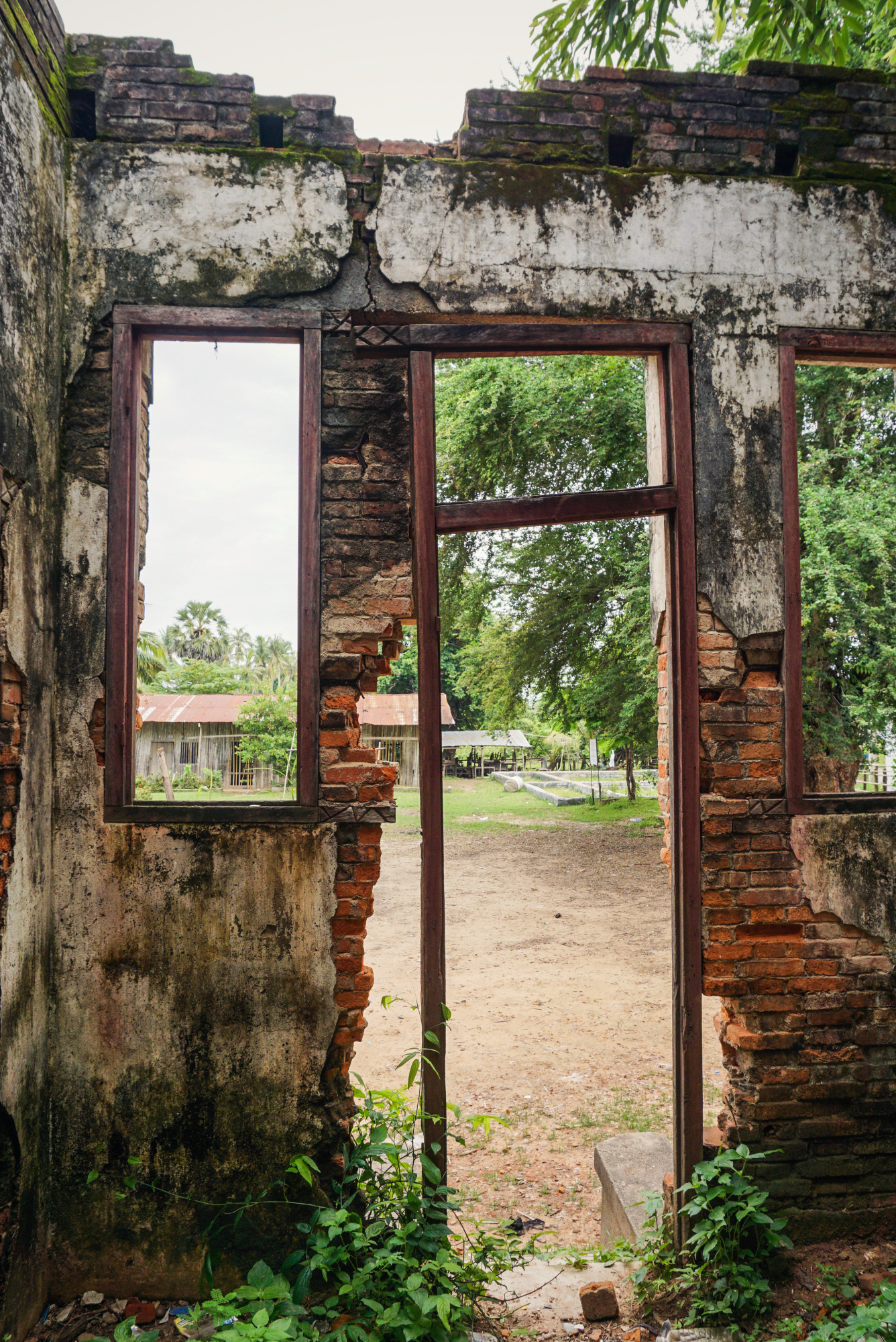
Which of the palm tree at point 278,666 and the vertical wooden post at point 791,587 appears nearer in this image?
the vertical wooden post at point 791,587

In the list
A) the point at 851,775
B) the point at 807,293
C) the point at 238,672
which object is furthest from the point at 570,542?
the point at 807,293

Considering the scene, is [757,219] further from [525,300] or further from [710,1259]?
[710,1259]

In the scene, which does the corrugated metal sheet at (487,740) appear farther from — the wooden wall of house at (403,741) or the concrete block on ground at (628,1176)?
the concrete block on ground at (628,1176)

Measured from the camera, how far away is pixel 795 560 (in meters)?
Answer: 3.09

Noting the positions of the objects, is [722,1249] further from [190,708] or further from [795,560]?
[190,708]

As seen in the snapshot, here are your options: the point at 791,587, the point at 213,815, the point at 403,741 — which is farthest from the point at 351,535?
the point at 403,741

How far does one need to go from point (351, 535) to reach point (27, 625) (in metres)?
1.16

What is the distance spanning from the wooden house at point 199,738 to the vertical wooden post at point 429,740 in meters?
3.17

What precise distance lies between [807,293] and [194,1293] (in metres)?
4.38

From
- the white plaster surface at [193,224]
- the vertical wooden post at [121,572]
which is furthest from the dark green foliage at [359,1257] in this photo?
the white plaster surface at [193,224]

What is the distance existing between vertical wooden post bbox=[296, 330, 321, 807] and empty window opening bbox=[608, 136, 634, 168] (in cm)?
142

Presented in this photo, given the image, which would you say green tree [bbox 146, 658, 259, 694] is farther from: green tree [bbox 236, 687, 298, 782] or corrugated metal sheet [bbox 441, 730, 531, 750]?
corrugated metal sheet [bbox 441, 730, 531, 750]

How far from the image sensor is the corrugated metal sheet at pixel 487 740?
2819 cm

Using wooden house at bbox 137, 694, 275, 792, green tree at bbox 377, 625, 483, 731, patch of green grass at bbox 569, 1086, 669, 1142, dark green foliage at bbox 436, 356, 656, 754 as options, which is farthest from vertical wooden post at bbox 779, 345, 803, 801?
green tree at bbox 377, 625, 483, 731
